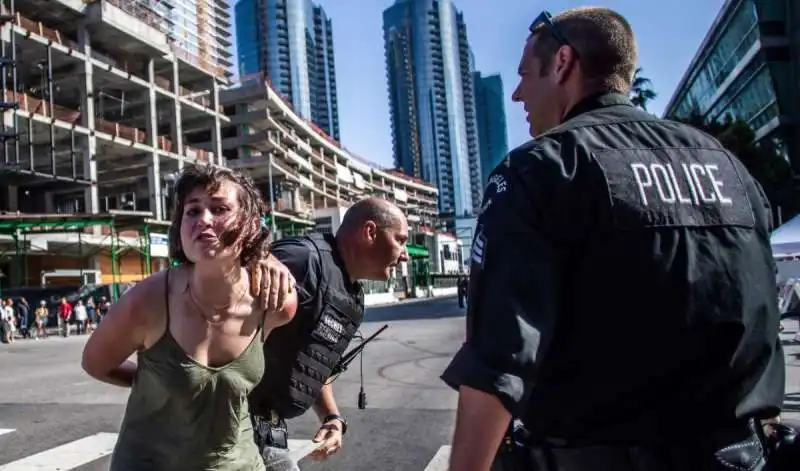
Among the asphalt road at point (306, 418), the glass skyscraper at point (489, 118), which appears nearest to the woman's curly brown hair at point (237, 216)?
the asphalt road at point (306, 418)

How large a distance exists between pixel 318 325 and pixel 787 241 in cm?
1494

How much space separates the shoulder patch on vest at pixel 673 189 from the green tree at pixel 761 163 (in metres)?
31.1

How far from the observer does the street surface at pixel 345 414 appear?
5527 millimetres

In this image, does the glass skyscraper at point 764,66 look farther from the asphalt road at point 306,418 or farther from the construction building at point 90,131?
the asphalt road at point 306,418

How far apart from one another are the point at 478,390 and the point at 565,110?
82 centimetres

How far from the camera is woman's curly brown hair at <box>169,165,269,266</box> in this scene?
2.53m

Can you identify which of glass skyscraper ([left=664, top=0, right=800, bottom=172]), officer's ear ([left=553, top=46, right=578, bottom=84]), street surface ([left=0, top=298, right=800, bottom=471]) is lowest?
street surface ([left=0, top=298, right=800, bottom=471])

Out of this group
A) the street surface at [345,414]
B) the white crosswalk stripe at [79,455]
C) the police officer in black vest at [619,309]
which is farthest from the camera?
the street surface at [345,414]

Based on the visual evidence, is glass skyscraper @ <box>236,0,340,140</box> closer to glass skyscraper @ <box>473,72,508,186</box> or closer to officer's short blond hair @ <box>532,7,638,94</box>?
glass skyscraper @ <box>473,72,508,186</box>

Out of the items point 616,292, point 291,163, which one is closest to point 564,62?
point 616,292

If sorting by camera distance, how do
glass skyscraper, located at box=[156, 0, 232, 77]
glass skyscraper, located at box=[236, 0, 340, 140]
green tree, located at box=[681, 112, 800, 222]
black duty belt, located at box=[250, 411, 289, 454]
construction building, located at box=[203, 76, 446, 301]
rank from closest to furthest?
black duty belt, located at box=[250, 411, 289, 454] < green tree, located at box=[681, 112, 800, 222] < construction building, located at box=[203, 76, 446, 301] < glass skyscraper, located at box=[156, 0, 232, 77] < glass skyscraper, located at box=[236, 0, 340, 140]

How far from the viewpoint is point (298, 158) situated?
82.6m

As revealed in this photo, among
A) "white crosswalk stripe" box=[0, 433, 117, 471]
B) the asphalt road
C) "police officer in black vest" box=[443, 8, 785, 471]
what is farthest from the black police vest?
"white crosswalk stripe" box=[0, 433, 117, 471]

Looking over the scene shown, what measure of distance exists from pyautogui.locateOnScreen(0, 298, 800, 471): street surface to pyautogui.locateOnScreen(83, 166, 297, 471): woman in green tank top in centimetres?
302
